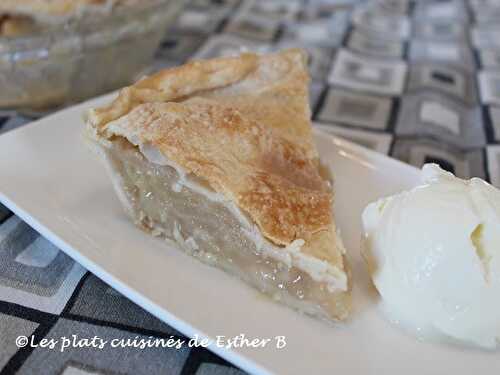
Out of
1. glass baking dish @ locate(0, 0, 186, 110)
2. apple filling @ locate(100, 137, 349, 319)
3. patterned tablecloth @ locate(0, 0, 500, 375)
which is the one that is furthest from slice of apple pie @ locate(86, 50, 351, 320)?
glass baking dish @ locate(0, 0, 186, 110)

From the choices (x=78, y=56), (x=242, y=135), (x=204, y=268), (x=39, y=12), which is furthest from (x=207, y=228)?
(x=39, y=12)

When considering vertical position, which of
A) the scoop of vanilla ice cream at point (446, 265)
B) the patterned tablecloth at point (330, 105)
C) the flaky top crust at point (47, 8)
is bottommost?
the patterned tablecloth at point (330, 105)

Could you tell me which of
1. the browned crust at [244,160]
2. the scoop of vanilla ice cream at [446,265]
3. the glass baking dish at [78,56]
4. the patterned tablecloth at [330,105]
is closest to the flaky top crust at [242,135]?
the browned crust at [244,160]

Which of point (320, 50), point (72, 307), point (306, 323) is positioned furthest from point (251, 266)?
point (320, 50)

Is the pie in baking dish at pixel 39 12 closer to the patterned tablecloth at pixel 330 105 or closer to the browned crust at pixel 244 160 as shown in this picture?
the patterned tablecloth at pixel 330 105

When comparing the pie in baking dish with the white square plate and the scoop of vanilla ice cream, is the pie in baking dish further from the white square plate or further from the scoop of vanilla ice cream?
the scoop of vanilla ice cream

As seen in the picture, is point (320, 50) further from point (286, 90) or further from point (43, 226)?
point (43, 226)

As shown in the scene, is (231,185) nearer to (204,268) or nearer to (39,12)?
(204,268)
